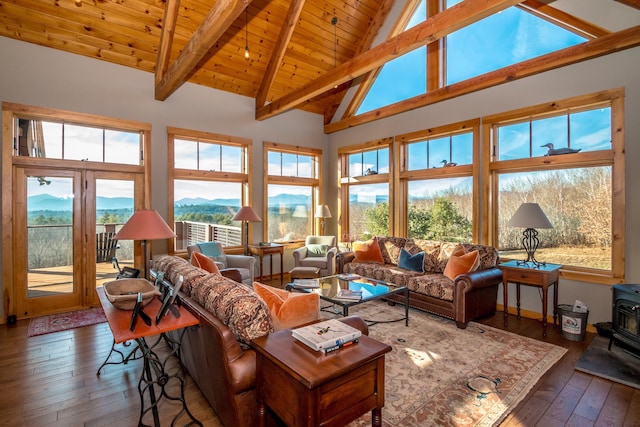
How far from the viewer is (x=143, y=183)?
509cm

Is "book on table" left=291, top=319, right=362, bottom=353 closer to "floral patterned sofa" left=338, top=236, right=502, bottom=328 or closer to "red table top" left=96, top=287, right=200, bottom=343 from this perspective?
"red table top" left=96, top=287, right=200, bottom=343

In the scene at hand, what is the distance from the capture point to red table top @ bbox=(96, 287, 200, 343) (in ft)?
5.97

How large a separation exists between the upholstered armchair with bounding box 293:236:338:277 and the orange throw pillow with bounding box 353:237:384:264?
460 millimetres

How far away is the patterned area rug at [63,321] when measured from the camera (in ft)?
12.5

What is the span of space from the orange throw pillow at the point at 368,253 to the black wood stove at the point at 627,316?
2898mm

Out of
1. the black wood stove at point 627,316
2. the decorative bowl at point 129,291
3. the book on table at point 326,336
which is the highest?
the decorative bowl at point 129,291

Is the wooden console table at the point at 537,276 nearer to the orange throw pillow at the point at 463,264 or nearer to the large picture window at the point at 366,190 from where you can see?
the orange throw pillow at the point at 463,264

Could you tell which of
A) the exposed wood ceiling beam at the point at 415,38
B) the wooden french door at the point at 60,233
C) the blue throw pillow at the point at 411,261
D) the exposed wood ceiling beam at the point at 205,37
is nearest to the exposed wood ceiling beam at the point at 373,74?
the exposed wood ceiling beam at the point at 415,38

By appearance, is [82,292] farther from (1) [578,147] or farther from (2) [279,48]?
(1) [578,147]

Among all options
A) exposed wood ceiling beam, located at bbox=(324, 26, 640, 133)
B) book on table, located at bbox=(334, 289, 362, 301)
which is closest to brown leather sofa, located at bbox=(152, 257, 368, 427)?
book on table, located at bbox=(334, 289, 362, 301)

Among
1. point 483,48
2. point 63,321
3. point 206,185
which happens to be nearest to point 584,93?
point 483,48

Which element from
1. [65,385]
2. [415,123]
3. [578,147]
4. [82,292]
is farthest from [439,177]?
[82,292]

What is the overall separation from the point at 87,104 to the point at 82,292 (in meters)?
2.72

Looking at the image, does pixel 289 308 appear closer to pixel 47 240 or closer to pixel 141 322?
pixel 141 322
